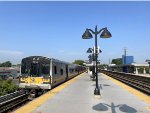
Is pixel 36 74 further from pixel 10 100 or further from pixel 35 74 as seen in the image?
pixel 10 100

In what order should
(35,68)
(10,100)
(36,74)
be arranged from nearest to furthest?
(10,100), (36,74), (35,68)

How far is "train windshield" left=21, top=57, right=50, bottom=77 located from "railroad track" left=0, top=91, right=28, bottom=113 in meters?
3.05

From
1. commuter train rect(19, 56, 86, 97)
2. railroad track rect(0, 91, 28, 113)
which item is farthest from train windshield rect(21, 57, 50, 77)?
railroad track rect(0, 91, 28, 113)

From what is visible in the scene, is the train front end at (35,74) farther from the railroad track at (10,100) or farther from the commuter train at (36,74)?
the railroad track at (10,100)

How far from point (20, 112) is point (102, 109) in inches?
119

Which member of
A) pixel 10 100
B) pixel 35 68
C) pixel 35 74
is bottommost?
pixel 10 100

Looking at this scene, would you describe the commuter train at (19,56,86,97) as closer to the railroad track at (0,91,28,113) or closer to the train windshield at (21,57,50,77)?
the train windshield at (21,57,50,77)

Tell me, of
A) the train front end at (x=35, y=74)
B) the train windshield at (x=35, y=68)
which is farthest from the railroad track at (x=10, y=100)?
the train windshield at (x=35, y=68)

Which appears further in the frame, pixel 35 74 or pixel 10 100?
pixel 35 74

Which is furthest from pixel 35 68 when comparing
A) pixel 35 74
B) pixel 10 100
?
pixel 10 100

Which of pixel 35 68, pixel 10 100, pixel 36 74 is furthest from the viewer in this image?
pixel 35 68

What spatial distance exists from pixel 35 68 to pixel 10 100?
5.93 metres

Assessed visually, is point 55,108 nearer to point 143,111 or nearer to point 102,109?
point 102,109

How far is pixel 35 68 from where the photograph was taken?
18.9m
